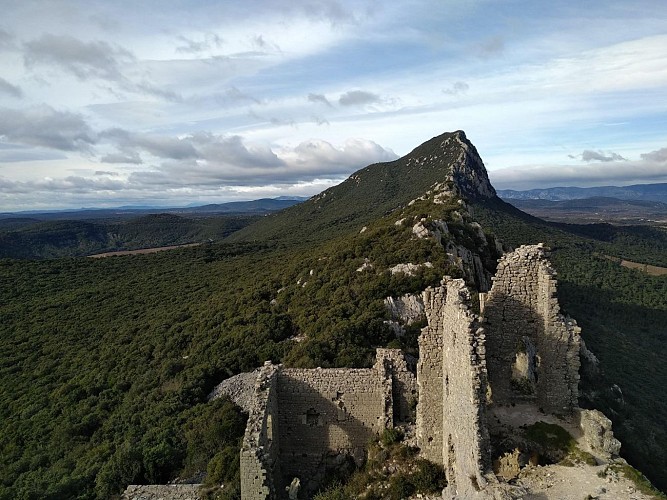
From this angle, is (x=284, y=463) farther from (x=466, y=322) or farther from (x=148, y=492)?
(x=466, y=322)

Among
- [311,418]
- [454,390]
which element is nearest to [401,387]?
[311,418]

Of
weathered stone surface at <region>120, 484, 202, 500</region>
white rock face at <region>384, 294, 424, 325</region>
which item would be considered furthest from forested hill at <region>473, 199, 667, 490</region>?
weathered stone surface at <region>120, 484, 202, 500</region>

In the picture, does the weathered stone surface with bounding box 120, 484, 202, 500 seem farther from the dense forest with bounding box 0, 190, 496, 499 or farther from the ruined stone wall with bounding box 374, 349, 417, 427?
the ruined stone wall with bounding box 374, 349, 417, 427

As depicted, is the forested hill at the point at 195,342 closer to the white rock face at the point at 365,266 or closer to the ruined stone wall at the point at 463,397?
the white rock face at the point at 365,266

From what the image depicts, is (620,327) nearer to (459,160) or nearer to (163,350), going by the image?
(459,160)

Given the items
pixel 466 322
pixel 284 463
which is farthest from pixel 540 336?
Answer: pixel 284 463
